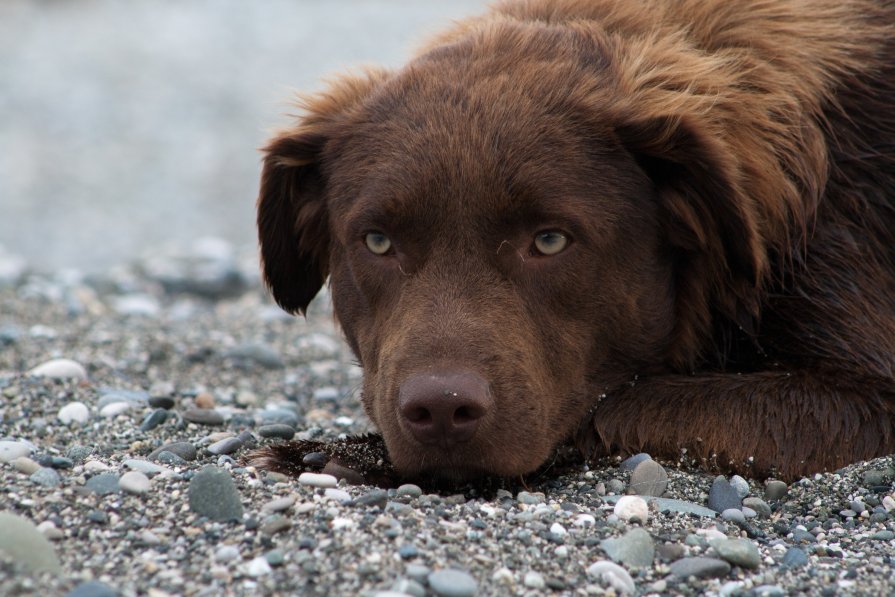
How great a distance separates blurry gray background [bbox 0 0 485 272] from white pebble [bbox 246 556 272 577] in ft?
22.8

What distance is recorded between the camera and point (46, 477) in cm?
356

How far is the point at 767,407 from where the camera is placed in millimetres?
4320

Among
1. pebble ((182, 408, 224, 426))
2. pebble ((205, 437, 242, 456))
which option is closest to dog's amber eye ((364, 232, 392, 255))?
pebble ((205, 437, 242, 456))

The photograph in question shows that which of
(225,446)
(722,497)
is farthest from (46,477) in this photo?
(722,497)

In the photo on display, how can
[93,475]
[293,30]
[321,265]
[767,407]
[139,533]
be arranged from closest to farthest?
1. [139,533]
2. [93,475]
3. [767,407]
4. [321,265]
5. [293,30]

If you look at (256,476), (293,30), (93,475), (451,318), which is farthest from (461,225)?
(293,30)

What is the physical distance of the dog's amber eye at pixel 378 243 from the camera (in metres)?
4.29

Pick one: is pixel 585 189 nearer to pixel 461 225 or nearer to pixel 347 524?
pixel 461 225

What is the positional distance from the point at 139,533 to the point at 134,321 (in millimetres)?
4772

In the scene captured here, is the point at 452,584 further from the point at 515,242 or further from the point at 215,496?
A: the point at 515,242

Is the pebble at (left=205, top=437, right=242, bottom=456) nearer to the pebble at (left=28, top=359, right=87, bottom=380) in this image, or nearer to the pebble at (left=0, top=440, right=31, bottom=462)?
the pebble at (left=0, top=440, right=31, bottom=462)

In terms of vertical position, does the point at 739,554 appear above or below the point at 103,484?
below

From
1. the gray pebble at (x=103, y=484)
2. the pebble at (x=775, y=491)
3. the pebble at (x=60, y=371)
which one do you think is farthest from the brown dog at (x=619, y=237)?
the pebble at (x=60, y=371)

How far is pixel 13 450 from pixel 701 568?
2300mm
